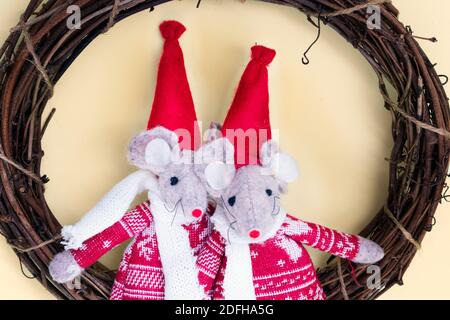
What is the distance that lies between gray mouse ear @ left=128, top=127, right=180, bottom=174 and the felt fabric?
0.05 ft

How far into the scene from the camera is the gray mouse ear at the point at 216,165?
0.81m

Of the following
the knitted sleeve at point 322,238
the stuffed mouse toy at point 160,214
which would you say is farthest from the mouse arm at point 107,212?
the knitted sleeve at point 322,238

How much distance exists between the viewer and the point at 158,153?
0.81 meters

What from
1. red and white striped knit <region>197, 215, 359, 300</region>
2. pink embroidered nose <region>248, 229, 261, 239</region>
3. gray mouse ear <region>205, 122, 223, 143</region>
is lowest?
red and white striped knit <region>197, 215, 359, 300</region>

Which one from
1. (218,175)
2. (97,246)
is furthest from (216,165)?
(97,246)

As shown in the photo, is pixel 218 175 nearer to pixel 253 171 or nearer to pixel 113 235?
pixel 253 171

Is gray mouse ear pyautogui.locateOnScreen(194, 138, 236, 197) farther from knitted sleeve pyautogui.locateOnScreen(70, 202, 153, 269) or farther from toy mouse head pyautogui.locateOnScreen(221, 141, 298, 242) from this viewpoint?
knitted sleeve pyautogui.locateOnScreen(70, 202, 153, 269)

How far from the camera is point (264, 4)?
2.99 ft

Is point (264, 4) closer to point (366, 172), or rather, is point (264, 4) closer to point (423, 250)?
point (366, 172)

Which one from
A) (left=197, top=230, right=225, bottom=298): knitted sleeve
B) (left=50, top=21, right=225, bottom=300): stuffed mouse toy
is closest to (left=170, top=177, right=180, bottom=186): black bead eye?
(left=50, top=21, right=225, bottom=300): stuffed mouse toy

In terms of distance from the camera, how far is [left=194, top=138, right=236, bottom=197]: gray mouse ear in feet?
2.64

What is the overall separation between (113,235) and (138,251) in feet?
0.15
